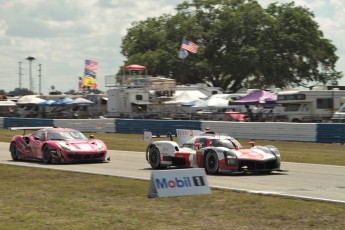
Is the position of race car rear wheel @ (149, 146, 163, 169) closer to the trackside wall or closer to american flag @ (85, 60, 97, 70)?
the trackside wall

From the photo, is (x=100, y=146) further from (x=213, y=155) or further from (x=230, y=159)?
(x=230, y=159)

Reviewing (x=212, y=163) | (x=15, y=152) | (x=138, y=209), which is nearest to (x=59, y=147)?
(x=15, y=152)

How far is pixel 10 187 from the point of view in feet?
41.4

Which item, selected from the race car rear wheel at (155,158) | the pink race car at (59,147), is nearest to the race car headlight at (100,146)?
the pink race car at (59,147)

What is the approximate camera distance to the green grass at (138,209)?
8430 mm

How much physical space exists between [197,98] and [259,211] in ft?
144

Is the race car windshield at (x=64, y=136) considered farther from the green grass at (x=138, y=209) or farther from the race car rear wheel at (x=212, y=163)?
the green grass at (x=138, y=209)

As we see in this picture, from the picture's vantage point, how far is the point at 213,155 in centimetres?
1523

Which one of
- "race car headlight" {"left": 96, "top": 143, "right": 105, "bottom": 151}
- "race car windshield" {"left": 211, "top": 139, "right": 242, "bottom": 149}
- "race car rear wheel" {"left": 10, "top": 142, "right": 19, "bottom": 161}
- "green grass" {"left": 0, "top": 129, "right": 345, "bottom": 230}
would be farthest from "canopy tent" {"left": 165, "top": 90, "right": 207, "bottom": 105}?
"green grass" {"left": 0, "top": 129, "right": 345, "bottom": 230}

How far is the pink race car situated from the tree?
157 feet

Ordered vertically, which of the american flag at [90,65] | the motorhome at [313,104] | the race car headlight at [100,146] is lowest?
the race car headlight at [100,146]

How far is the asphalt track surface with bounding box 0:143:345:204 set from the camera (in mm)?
11820

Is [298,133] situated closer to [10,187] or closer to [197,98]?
[10,187]

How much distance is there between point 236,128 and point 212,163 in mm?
15950
